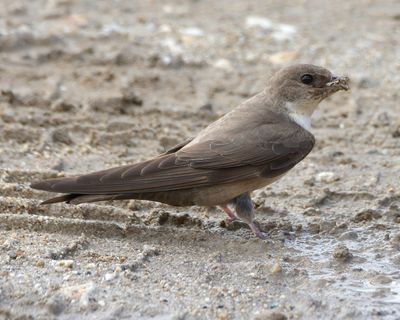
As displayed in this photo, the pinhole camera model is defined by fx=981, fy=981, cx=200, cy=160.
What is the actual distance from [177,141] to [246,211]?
1.52m

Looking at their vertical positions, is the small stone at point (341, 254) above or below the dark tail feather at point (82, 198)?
below

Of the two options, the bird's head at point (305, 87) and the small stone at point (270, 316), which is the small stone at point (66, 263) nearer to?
the small stone at point (270, 316)

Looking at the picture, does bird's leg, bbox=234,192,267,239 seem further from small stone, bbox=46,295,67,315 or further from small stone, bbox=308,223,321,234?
small stone, bbox=46,295,67,315

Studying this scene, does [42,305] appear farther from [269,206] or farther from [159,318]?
[269,206]

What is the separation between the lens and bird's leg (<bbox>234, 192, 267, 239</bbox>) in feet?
19.2

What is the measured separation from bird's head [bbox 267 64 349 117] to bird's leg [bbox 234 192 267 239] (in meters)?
0.81

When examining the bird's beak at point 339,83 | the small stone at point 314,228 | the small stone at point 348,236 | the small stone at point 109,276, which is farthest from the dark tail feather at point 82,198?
the bird's beak at point 339,83

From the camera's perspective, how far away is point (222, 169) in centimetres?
584

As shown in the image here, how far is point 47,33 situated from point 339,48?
280 centimetres

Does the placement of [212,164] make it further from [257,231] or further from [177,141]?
[177,141]

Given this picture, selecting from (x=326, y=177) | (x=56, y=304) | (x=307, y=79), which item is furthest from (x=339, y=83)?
(x=56, y=304)

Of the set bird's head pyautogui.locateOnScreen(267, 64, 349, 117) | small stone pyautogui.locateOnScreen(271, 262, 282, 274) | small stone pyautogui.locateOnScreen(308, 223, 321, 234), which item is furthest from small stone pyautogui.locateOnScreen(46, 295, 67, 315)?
bird's head pyautogui.locateOnScreen(267, 64, 349, 117)

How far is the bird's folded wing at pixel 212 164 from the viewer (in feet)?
18.2

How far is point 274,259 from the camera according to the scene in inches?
220
